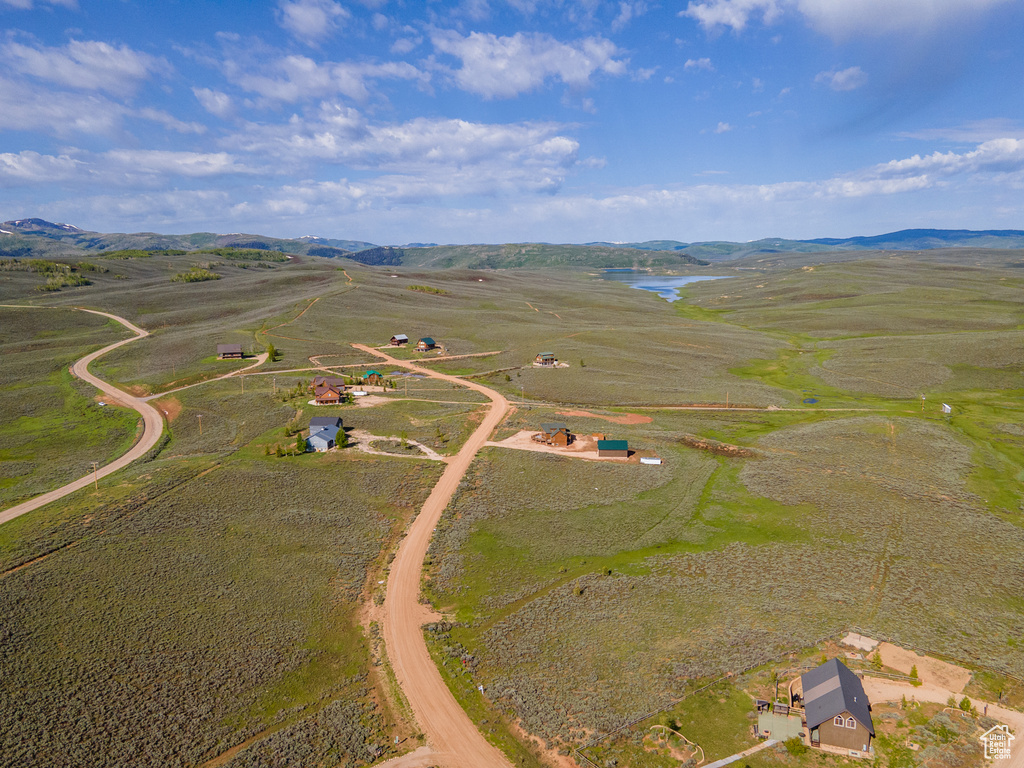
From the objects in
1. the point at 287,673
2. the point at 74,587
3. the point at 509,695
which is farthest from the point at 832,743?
the point at 74,587

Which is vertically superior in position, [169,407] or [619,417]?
[169,407]

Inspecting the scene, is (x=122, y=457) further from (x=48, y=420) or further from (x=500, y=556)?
(x=500, y=556)

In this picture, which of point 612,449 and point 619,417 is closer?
point 612,449

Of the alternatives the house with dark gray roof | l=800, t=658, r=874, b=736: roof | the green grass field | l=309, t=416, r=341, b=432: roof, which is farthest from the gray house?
the house with dark gray roof

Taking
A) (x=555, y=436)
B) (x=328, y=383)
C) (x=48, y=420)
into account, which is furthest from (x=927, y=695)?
(x=48, y=420)

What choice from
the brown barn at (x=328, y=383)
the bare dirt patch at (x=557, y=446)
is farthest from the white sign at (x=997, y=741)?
the brown barn at (x=328, y=383)

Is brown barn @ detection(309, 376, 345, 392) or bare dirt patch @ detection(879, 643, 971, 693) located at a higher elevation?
brown barn @ detection(309, 376, 345, 392)

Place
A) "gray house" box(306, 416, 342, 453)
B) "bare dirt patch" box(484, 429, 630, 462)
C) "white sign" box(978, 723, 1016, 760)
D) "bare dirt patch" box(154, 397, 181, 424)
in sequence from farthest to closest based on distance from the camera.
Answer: "bare dirt patch" box(154, 397, 181, 424) → "gray house" box(306, 416, 342, 453) → "bare dirt patch" box(484, 429, 630, 462) → "white sign" box(978, 723, 1016, 760)

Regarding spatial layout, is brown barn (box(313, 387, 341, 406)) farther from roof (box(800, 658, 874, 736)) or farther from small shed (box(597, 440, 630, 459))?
roof (box(800, 658, 874, 736))

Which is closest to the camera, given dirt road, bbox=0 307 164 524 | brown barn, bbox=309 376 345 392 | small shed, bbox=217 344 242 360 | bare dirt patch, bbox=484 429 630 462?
dirt road, bbox=0 307 164 524
